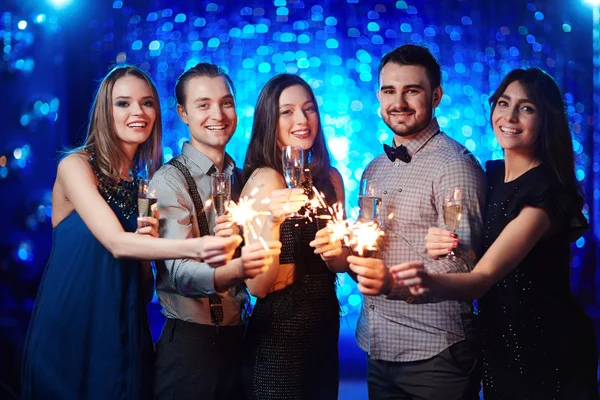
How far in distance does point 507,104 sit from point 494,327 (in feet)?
3.16

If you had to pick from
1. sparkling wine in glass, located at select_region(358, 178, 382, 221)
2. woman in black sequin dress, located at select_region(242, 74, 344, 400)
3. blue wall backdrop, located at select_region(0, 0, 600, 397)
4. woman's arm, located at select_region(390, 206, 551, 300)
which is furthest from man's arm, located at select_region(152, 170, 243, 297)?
blue wall backdrop, located at select_region(0, 0, 600, 397)

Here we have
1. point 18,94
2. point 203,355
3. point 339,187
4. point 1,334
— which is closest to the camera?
point 203,355

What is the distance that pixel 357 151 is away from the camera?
559 cm

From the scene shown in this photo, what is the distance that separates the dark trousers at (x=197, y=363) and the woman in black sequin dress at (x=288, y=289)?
8cm

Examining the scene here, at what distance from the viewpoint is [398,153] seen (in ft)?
9.46

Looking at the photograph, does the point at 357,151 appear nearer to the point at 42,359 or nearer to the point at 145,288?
the point at 145,288

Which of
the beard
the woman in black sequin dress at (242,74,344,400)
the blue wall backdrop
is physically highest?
the blue wall backdrop

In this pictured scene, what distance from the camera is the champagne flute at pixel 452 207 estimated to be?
2.51 meters

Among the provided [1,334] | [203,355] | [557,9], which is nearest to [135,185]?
[203,355]

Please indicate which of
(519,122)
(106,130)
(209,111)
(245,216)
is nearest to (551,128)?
(519,122)

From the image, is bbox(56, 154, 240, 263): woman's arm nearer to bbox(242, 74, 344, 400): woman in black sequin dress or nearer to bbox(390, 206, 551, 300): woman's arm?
bbox(242, 74, 344, 400): woman in black sequin dress

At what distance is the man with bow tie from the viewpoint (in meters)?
2.64

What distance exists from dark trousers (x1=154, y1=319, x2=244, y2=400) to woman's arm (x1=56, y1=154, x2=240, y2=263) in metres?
0.40

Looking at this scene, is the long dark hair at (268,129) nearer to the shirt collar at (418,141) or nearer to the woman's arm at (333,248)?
the woman's arm at (333,248)
